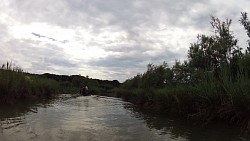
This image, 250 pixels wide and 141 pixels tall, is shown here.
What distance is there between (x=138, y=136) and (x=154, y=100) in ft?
32.2

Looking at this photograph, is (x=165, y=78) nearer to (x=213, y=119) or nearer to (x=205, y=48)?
(x=205, y=48)

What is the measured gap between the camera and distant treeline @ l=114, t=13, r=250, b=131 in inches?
353

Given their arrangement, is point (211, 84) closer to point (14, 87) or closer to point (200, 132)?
point (200, 132)

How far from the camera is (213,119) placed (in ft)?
32.8

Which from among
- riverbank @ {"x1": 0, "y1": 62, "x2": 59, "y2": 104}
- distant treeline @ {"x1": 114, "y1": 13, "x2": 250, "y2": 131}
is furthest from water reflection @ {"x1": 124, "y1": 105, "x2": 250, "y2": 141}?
riverbank @ {"x1": 0, "y1": 62, "x2": 59, "y2": 104}

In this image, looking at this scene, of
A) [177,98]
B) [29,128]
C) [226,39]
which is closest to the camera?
[29,128]

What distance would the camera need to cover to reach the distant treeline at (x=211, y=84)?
8969 millimetres

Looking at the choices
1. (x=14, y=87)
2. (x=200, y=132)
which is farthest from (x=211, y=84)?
(x=14, y=87)

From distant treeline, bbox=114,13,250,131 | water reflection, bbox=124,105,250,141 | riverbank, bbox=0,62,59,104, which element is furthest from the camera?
riverbank, bbox=0,62,59,104

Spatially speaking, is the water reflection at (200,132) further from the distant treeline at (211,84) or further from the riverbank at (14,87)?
the riverbank at (14,87)

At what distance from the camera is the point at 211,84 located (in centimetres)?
1040

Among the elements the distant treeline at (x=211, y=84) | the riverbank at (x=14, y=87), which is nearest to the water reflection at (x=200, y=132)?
the distant treeline at (x=211, y=84)

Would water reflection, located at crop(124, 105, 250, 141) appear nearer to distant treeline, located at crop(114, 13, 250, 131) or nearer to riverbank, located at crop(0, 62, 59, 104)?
distant treeline, located at crop(114, 13, 250, 131)

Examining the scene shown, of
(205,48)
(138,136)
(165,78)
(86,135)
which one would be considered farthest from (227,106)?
(165,78)
